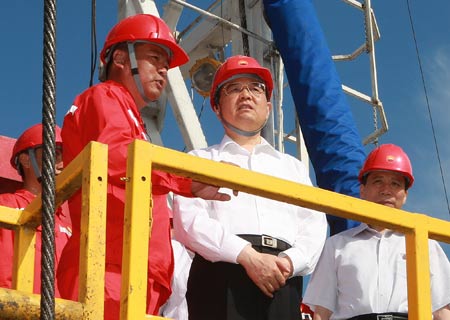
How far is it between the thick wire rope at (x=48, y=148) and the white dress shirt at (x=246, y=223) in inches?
73.1

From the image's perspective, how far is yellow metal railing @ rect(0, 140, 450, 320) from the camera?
10.8 ft

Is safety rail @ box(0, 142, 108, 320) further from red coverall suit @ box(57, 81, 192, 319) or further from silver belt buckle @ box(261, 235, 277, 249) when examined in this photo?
silver belt buckle @ box(261, 235, 277, 249)

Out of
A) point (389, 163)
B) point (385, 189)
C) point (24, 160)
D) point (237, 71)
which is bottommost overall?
point (385, 189)

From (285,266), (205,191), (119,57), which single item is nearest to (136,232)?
(205,191)

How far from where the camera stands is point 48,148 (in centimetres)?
274

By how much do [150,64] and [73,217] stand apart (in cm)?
88

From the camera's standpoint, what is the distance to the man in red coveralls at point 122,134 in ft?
13.2

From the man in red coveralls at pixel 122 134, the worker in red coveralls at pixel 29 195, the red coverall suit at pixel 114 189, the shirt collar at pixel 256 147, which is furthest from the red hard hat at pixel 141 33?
the worker in red coveralls at pixel 29 195

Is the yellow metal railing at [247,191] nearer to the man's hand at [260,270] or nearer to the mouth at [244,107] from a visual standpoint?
the man's hand at [260,270]

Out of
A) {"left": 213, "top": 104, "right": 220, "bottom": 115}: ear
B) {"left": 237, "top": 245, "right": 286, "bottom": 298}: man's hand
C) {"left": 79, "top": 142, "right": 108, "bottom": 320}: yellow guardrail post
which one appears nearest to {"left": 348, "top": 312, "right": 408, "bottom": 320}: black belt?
{"left": 237, "top": 245, "right": 286, "bottom": 298}: man's hand

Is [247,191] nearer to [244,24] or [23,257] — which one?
[23,257]

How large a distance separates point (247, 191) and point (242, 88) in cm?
158

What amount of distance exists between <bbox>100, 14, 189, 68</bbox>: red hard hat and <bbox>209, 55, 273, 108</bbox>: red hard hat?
1.41 ft

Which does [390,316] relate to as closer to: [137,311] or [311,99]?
[137,311]
